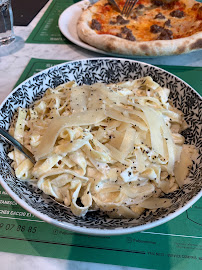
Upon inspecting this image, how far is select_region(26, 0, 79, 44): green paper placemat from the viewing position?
3.06 m

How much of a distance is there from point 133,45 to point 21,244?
2098mm

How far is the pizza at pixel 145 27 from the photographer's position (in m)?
2.50

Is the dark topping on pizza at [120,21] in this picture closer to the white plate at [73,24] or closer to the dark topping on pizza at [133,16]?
the dark topping on pizza at [133,16]

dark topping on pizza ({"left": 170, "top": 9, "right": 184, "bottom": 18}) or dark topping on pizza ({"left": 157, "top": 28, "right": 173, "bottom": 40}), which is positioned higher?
dark topping on pizza ({"left": 170, "top": 9, "right": 184, "bottom": 18})

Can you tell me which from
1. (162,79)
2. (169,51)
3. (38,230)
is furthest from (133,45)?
(38,230)

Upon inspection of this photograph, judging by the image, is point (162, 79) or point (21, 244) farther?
point (162, 79)

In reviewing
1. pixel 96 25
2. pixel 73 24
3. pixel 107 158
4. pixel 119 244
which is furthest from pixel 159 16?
pixel 119 244

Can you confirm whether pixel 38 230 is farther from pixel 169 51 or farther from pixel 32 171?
pixel 169 51

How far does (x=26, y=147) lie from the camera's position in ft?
5.03

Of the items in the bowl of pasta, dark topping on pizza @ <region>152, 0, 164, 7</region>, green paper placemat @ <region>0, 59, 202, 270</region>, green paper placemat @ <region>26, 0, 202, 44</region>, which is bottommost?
green paper placemat @ <region>0, 59, 202, 270</region>

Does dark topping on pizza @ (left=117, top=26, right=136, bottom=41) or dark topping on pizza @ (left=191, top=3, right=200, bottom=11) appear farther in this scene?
dark topping on pizza @ (left=191, top=3, right=200, bottom=11)

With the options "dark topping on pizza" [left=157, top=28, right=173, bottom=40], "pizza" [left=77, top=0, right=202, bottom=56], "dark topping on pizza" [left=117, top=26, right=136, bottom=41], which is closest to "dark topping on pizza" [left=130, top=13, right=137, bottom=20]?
"pizza" [left=77, top=0, right=202, bottom=56]

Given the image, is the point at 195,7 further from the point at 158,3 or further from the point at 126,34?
the point at 126,34

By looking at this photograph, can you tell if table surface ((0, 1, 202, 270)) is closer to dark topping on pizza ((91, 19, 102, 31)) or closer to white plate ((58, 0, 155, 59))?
white plate ((58, 0, 155, 59))
